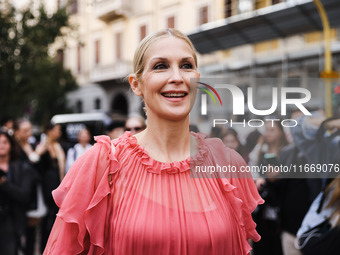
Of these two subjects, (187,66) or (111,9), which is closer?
(187,66)

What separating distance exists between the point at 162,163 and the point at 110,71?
923 inches

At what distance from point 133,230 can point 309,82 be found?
1.03 metres

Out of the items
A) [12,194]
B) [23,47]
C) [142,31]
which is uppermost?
[142,31]

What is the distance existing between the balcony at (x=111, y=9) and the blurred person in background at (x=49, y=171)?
1991cm

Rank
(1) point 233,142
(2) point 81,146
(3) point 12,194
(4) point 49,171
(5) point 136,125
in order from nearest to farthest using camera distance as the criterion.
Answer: (1) point 233,142, (3) point 12,194, (5) point 136,125, (4) point 49,171, (2) point 81,146

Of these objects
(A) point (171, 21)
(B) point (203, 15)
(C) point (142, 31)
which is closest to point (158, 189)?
(B) point (203, 15)

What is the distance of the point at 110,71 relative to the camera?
967 inches

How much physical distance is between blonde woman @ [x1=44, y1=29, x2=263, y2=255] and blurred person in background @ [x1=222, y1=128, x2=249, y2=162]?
0.14 feet

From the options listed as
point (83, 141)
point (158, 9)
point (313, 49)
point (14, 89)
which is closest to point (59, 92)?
point (158, 9)

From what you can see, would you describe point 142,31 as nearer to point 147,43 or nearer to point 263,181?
point 263,181

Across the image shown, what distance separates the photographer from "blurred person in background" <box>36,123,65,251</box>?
16.7ft

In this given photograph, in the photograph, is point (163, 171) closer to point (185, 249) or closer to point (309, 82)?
point (185, 249)

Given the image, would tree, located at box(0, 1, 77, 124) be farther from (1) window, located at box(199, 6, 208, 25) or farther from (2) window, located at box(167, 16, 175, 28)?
(2) window, located at box(167, 16, 175, 28)

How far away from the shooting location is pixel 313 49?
1279 cm
